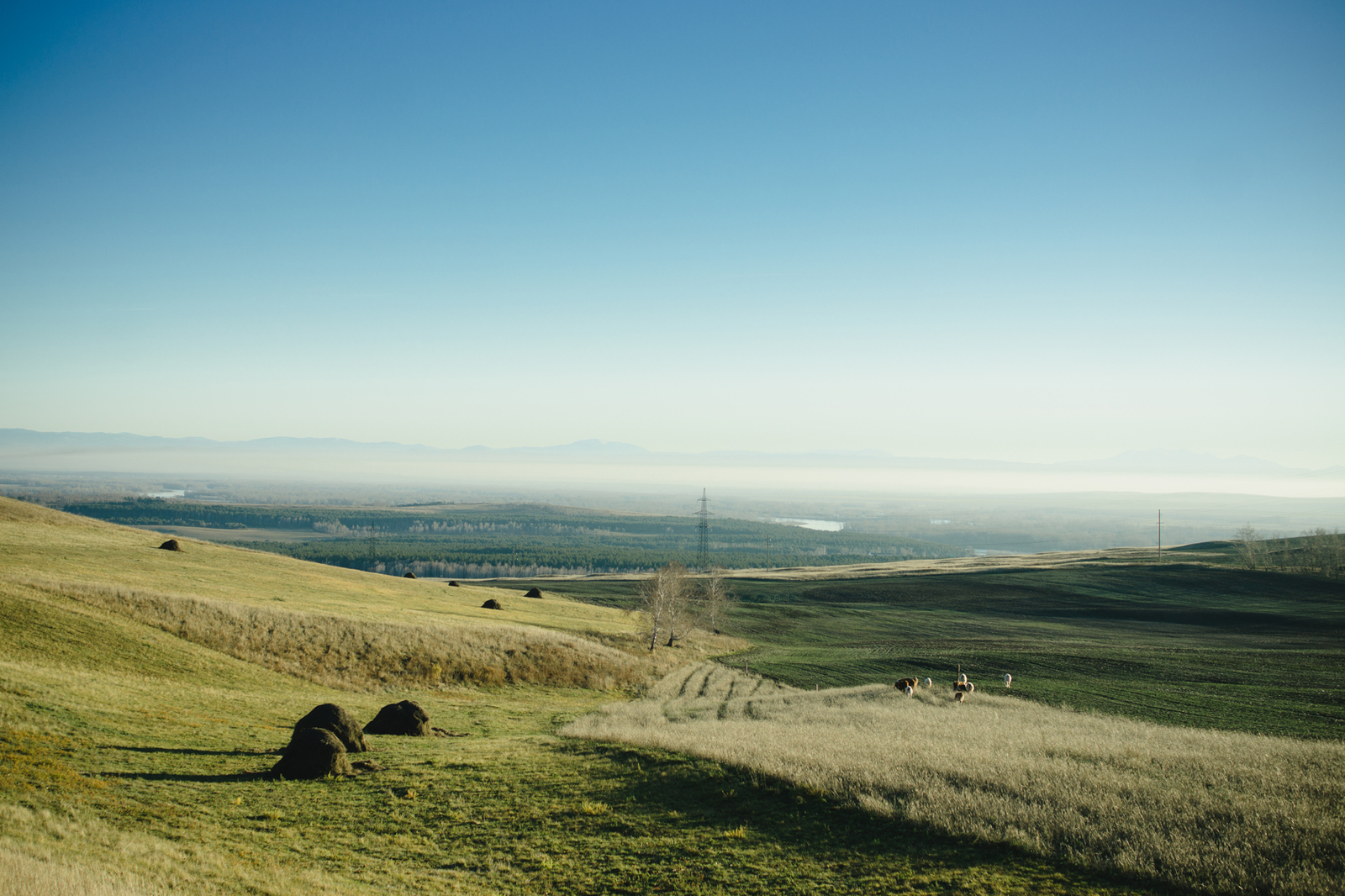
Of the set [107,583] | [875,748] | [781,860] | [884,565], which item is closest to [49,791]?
[781,860]

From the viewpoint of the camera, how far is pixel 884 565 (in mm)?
155625

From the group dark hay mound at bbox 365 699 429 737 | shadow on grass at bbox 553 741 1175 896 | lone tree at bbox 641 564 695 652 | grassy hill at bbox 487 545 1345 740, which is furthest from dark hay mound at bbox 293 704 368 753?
lone tree at bbox 641 564 695 652

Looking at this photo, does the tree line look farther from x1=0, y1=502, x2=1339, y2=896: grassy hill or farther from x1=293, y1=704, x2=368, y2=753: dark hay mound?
x1=293, y1=704, x2=368, y2=753: dark hay mound

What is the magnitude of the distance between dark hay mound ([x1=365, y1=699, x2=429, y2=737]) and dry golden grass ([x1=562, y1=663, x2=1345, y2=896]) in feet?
19.8

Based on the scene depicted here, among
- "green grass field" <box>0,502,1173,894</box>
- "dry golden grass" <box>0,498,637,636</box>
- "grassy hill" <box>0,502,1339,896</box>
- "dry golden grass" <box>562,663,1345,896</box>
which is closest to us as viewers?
"dry golden grass" <box>562,663,1345,896</box>

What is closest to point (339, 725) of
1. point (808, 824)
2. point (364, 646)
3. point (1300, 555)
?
point (808, 824)

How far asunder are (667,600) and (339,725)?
147ft

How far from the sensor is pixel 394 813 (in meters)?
16.2

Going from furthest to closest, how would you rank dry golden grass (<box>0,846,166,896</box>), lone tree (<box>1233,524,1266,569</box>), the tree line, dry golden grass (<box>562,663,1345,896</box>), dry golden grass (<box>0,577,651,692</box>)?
lone tree (<box>1233,524,1266,569</box>) < the tree line < dry golden grass (<box>0,577,651,692</box>) < dry golden grass (<box>562,663,1345,896</box>) < dry golden grass (<box>0,846,166,896</box>)

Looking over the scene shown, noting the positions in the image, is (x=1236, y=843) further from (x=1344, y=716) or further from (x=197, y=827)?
(x=1344, y=716)

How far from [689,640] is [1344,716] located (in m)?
46.7

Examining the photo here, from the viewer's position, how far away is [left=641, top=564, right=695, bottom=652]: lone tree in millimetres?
63969

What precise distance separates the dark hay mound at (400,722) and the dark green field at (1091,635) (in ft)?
93.7

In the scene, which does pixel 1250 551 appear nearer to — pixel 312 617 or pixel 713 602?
pixel 713 602
